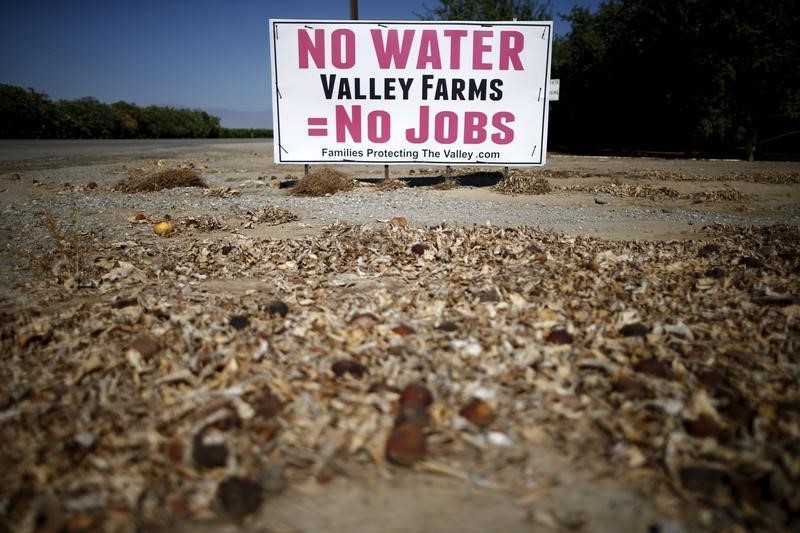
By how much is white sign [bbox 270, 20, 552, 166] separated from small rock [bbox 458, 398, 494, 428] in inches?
361

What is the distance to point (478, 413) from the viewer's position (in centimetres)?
223

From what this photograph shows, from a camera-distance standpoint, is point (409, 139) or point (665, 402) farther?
point (409, 139)

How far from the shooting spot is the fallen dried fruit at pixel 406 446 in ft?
6.59

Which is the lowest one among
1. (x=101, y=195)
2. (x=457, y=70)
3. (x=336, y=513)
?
(x=336, y=513)

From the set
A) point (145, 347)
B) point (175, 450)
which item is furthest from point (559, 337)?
point (145, 347)

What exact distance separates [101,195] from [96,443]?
8707 mm

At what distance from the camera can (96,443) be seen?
6.88ft

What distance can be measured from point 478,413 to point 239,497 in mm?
1076

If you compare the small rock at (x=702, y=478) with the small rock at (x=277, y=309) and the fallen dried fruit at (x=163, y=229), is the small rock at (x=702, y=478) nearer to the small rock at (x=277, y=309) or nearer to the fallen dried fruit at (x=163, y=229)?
the small rock at (x=277, y=309)

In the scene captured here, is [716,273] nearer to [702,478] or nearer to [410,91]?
[702,478]

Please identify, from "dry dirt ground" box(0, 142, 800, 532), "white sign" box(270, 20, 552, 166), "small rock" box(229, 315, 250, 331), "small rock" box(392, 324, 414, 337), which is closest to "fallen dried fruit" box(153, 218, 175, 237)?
"dry dirt ground" box(0, 142, 800, 532)

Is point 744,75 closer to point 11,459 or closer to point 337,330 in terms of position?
point 337,330

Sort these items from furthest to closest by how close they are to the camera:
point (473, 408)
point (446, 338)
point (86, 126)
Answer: point (86, 126), point (446, 338), point (473, 408)

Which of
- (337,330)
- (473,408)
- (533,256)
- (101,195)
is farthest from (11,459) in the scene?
(101,195)
